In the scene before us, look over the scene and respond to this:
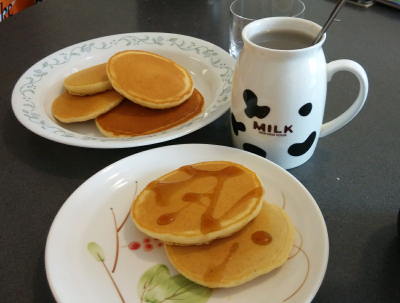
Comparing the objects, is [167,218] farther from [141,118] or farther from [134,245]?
[141,118]

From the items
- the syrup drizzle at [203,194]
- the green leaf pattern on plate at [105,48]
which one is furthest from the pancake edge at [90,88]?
the syrup drizzle at [203,194]

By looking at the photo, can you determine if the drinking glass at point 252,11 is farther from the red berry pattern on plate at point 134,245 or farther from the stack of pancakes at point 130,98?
the red berry pattern on plate at point 134,245

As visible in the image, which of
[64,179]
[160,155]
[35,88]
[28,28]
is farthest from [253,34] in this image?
[28,28]

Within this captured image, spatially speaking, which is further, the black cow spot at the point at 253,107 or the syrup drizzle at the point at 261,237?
the black cow spot at the point at 253,107

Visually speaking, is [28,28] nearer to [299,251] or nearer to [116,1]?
[116,1]

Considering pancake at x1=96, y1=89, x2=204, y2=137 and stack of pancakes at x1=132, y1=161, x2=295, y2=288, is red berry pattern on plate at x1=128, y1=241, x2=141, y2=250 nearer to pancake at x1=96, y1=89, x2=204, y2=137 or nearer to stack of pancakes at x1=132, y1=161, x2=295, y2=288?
stack of pancakes at x1=132, y1=161, x2=295, y2=288

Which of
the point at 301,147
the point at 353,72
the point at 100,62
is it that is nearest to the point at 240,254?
the point at 301,147

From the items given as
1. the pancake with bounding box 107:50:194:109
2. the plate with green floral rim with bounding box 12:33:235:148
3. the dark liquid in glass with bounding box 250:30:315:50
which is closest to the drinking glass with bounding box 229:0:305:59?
the plate with green floral rim with bounding box 12:33:235:148

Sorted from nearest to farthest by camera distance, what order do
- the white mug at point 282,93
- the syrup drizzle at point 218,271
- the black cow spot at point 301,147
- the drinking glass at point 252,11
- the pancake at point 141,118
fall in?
the syrup drizzle at point 218,271 < the white mug at point 282,93 < the black cow spot at point 301,147 < the pancake at point 141,118 < the drinking glass at point 252,11
